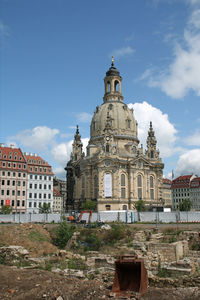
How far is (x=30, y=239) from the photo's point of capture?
40.3 m

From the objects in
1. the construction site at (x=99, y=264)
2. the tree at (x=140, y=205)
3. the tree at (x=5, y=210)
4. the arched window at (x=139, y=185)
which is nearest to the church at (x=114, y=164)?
the arched window at (x=139, y=185)

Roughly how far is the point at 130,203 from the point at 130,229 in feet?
159

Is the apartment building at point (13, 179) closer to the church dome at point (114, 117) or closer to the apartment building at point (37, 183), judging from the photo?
the apartment building at point (37, 183)

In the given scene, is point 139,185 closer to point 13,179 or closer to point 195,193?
point 13,179

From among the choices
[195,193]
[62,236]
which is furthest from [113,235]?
[195,193]

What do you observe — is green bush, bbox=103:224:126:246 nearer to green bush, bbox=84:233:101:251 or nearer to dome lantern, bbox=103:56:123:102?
green bush, bbox=84:233:101:251

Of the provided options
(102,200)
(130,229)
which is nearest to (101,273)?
(130,229)

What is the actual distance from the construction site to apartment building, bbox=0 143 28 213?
40316mm

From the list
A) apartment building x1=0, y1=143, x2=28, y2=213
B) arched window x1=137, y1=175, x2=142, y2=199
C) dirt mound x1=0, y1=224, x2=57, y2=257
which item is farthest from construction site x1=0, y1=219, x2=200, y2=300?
arched window x1=137, y1=175, x2=142, y2=199

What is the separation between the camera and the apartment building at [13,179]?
86.4 metres

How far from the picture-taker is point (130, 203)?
9456 cm

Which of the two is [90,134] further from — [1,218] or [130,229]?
[130,229]

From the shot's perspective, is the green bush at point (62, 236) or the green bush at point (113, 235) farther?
the green bush at point (62, 236)

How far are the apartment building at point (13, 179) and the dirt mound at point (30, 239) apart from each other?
42.7 m
